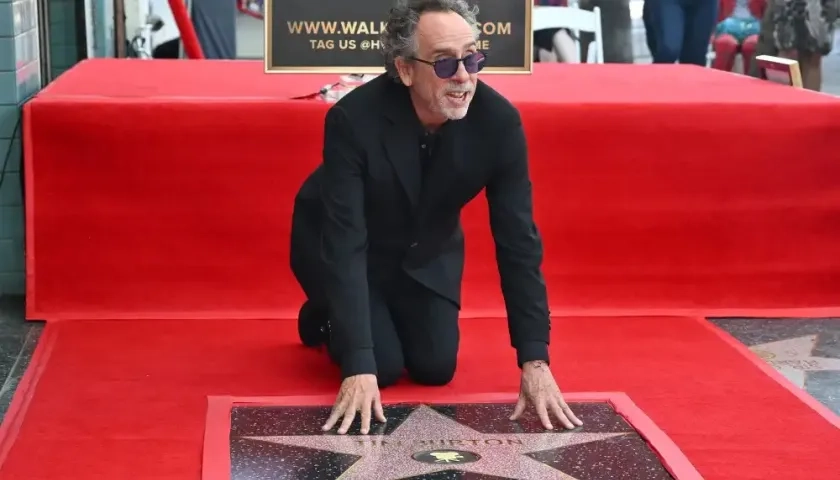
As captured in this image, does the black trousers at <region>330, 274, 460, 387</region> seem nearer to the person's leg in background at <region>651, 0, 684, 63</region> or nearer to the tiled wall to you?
the tiled wall

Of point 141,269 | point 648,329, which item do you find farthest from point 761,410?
point 141,269

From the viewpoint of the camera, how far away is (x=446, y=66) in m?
2.43

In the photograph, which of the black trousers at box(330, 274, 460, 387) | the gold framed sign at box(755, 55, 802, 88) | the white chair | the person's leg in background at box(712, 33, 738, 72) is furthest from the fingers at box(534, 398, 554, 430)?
the person's leg in background at box(712, 33, 738, 72)

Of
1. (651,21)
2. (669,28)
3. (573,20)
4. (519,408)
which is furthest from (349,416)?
(573,20)

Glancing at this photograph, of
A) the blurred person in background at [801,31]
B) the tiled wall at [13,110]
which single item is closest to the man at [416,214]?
the tiled wall at [13,110]

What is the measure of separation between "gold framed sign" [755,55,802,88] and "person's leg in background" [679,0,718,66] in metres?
1.53

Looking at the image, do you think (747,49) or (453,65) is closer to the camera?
(453,65)

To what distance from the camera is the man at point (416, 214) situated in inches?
97.2

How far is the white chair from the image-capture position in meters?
6.42

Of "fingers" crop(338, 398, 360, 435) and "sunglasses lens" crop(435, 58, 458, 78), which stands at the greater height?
"sunglasses lens" crop(435, 58, 458, 78)

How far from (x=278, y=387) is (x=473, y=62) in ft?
2.91

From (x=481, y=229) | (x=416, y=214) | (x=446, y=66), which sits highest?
(x=446, y=66)

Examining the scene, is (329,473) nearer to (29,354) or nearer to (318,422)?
(318,422)

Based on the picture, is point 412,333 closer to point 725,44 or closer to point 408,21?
point 408,21
